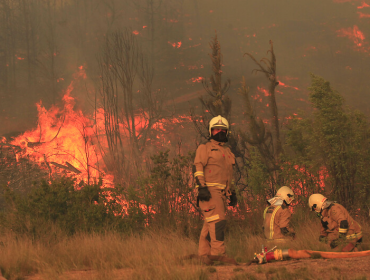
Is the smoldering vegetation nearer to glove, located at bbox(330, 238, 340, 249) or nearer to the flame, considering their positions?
the flame

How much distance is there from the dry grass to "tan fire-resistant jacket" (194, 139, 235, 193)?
1106mm

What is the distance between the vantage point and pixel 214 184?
472 centimetres

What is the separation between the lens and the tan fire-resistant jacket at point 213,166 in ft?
15.5

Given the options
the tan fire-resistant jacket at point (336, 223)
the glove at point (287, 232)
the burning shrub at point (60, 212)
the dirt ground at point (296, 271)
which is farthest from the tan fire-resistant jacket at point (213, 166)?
the burning shrub at point (60, 212)

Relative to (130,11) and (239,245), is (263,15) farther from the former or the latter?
(239,245)

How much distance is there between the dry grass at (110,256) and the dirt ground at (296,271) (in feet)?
0.30

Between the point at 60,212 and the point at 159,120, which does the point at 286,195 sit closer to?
the point at 60,212

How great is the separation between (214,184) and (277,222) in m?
1.54

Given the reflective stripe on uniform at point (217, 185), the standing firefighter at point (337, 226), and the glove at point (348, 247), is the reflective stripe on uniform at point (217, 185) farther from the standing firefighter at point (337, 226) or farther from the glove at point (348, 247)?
the glove at point (348, 247)

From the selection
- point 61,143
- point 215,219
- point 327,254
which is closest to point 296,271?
point 327,254

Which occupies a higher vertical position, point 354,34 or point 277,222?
point 354,34

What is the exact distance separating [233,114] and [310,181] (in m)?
21.2

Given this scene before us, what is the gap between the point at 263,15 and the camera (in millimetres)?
40688

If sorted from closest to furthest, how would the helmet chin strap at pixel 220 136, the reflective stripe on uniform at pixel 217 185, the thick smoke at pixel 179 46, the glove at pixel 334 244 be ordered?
the reflective stripe on uniform at pixel 217 185 < the helmet chin strap at pixel 220 136 < the glove at pixel 334 244 < the thick smoke at pixel 179 46
